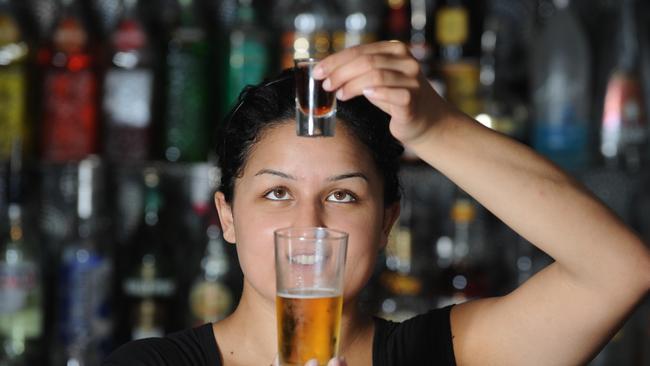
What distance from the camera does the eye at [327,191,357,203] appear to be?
137 centimetres

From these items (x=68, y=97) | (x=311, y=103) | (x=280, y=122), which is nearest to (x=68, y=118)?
(x=68, y=97)

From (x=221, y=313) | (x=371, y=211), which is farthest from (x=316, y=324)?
(x=221, y=313)

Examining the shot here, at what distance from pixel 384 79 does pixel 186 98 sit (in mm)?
1386

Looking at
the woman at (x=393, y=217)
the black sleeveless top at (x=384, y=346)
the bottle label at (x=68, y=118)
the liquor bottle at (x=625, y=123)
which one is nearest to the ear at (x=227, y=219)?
the woman at (x=393, y=217)

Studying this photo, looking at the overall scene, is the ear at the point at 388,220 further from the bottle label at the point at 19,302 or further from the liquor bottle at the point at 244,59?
the bottle label at the point at 19,302

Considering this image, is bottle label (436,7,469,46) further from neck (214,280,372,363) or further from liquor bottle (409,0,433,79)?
neck (214,280,372,363)

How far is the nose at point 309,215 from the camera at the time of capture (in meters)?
1.33

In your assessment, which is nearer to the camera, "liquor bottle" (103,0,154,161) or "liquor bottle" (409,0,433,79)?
"liquor bottle" (103,0,154,161)

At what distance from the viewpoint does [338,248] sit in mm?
1072

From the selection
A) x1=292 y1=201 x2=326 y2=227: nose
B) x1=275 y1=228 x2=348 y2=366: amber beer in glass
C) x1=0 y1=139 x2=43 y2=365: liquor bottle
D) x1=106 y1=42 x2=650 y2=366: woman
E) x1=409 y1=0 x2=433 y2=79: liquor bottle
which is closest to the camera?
x1=275 y1=228 x2=348 y2=366: amber beer in glass

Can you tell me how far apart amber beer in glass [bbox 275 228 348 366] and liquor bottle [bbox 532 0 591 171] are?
1443 millimetres

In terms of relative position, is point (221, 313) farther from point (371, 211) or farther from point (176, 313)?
point (371, 211)

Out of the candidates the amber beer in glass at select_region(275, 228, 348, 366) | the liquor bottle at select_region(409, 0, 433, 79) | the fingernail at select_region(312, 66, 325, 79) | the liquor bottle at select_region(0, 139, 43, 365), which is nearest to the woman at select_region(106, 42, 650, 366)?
the fingernail at select_region(312, 66, 325, 79)

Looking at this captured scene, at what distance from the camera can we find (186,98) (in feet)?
8.04
